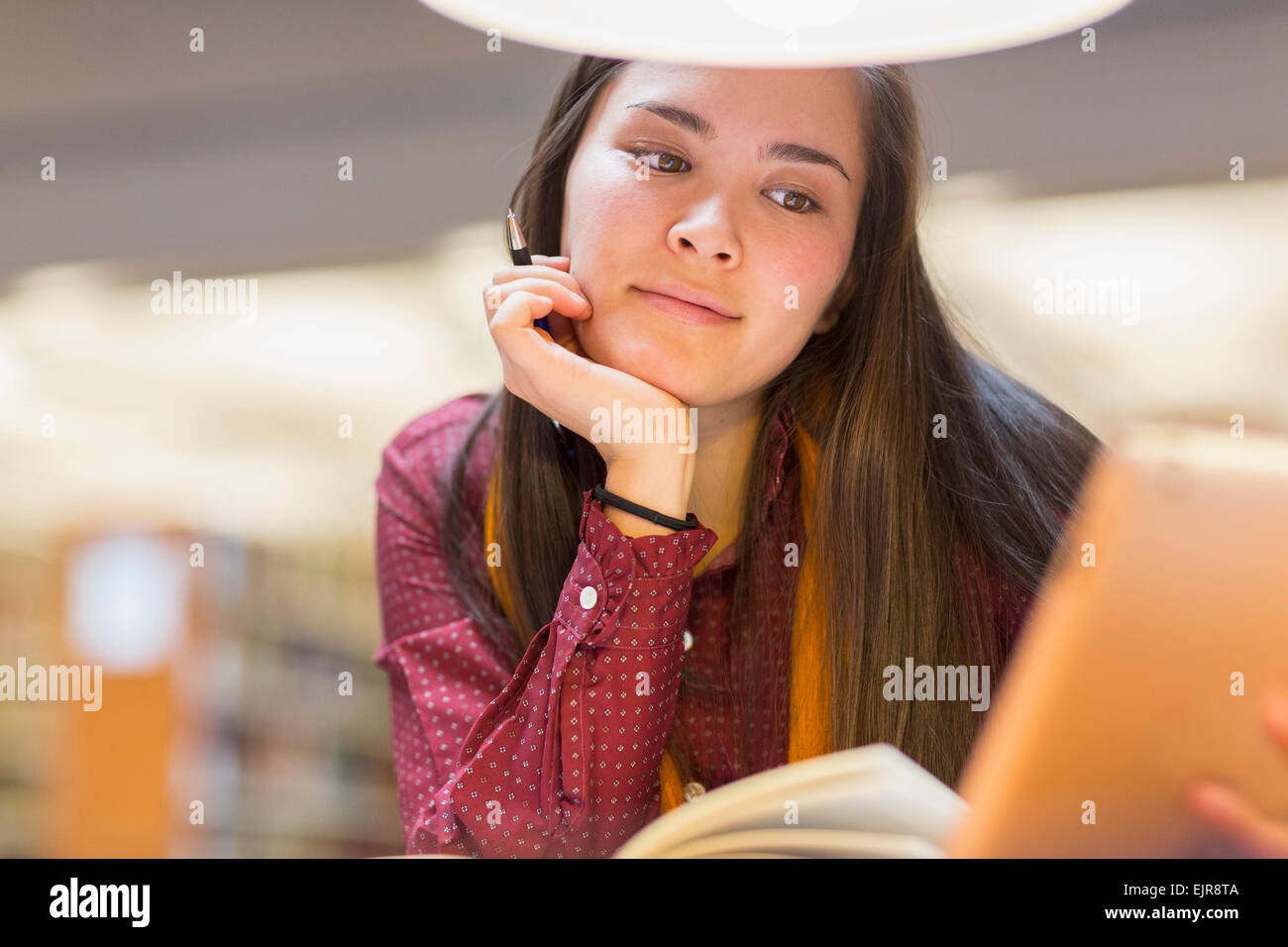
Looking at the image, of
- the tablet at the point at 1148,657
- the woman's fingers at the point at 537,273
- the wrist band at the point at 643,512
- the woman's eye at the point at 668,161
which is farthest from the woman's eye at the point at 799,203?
the tablet at the point at 1148,657

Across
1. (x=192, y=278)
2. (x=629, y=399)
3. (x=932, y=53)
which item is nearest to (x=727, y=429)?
(x=629, y=399)

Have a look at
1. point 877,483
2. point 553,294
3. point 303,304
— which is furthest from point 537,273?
point 303,304

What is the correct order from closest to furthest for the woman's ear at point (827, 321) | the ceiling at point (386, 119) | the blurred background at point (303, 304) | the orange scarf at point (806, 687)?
the orange scarf at point (806, 687) → the woman's ear at point (827, 321) → the ceiling at point (386, 119) → the blurred background at point (303, 304)

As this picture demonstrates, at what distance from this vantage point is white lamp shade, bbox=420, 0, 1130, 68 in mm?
674

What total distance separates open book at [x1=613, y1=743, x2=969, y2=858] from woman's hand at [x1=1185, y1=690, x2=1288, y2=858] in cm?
13

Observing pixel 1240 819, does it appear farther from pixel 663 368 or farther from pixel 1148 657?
pixel 663 368

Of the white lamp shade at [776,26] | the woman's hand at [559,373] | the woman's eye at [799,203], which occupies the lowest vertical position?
the woman's hand at [559,373]

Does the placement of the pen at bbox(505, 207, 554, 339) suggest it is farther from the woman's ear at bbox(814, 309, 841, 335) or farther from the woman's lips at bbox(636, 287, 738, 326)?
the woman's ear at bbox(814, 309, 841, 335)

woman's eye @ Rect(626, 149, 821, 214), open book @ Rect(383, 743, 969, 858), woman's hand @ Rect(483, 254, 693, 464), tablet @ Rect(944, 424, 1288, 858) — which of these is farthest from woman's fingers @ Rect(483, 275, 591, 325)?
tablet @ Rect(944, 424, 1288, 858)

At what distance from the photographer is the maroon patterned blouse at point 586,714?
1.04 meters

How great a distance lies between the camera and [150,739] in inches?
85.9

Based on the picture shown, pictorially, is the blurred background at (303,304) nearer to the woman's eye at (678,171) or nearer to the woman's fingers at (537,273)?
the woman's eye at (678,171)

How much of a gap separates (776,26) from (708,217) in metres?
0.35
